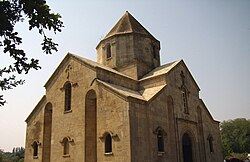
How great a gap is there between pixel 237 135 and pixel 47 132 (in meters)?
49.3

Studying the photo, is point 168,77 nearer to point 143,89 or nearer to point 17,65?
point 143,89

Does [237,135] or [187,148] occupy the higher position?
[237,135]

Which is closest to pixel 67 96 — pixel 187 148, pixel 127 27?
pixel 127 27

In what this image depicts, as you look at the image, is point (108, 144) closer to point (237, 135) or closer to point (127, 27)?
point (127, 27)

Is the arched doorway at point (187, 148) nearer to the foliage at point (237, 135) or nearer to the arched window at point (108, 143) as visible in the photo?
the arched window at point (108, 143)

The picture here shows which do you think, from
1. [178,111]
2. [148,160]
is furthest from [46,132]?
[178,111]

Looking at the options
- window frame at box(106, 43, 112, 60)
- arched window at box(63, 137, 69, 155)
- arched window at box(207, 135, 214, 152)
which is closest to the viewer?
arched window at box(63, 137, 69, 155)

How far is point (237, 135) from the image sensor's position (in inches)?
2215

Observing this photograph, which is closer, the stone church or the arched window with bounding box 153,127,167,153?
the stone church

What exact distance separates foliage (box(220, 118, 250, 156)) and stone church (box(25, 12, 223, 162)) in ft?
115

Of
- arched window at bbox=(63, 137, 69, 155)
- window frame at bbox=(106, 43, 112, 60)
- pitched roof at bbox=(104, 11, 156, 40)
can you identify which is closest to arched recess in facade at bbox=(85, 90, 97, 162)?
arched window at bbox=(63, 137, 69, 155)

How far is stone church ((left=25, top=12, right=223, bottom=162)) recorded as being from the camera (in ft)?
49.0

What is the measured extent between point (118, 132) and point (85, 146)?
2980 millimetres

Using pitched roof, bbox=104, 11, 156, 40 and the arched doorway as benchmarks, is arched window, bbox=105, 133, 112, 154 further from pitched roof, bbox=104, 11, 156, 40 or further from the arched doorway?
pitched roof, bbox=104, 11, 156, 40
